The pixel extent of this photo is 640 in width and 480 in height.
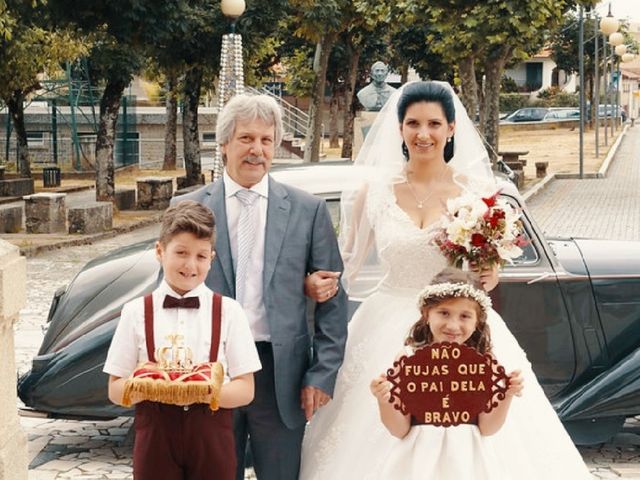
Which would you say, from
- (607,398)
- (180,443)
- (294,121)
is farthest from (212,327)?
(294,121)

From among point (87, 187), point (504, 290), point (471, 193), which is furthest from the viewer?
point (87, 187)

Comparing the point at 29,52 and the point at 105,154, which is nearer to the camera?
the point at 105,154

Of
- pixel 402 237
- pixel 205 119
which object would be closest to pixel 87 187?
pixel 205 119

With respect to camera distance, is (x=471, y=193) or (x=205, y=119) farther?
(x=205, y=119)

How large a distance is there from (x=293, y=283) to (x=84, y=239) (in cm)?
1501

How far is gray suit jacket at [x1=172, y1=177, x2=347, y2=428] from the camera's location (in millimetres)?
4086

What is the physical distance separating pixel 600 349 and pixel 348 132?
32713 mm

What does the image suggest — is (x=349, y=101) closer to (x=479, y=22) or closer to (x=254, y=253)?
(x=479, y=22)

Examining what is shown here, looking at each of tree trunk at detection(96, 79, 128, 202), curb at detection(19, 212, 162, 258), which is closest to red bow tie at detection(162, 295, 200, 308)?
curb at detection(19, 212, 162, 258)

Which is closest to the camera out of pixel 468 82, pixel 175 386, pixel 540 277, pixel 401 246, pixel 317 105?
pixel 175 386

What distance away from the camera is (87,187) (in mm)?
32000

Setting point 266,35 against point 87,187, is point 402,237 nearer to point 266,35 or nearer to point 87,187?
point 266,35

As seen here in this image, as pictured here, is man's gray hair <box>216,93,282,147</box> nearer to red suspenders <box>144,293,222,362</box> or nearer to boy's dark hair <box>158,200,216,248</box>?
boy's dark hair <box>158,200,216,248</box>

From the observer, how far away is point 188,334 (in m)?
3.67
